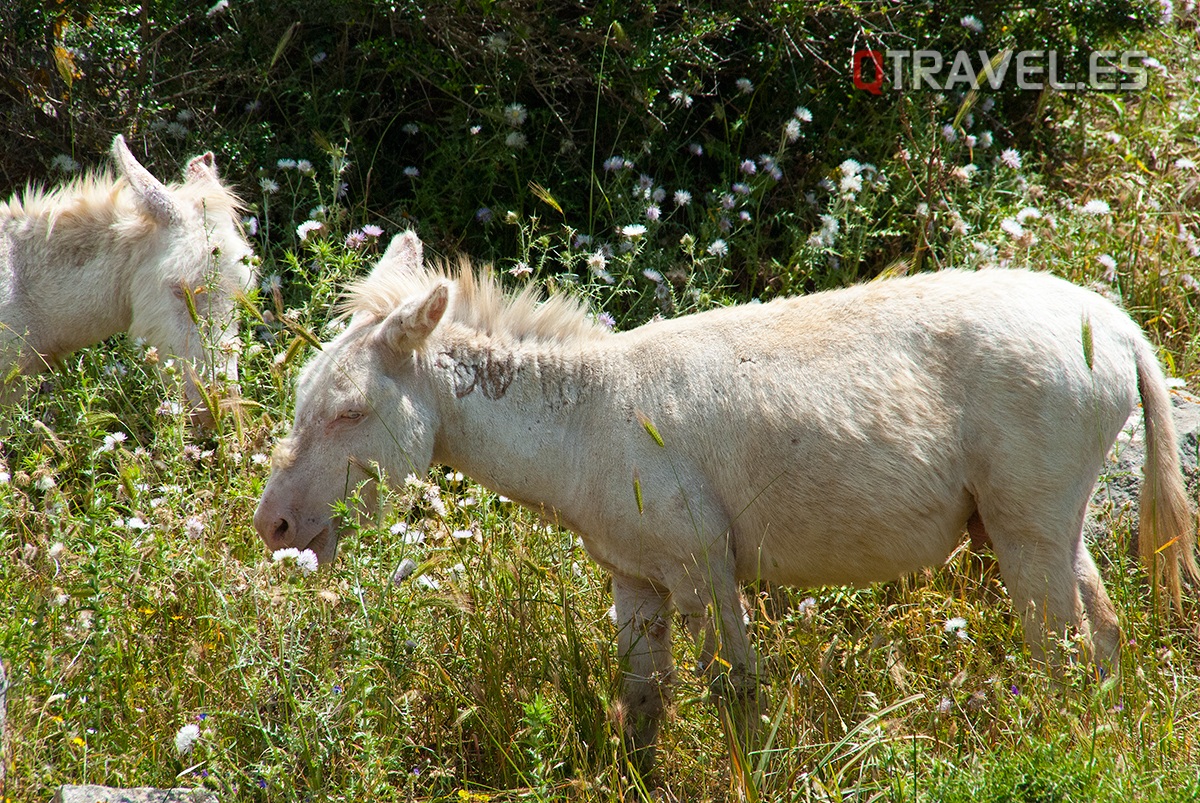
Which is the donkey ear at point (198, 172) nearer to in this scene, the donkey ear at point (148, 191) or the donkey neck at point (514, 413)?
the donkey ear at point (148, 191)

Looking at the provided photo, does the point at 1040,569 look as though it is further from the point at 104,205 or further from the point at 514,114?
the point at 104,205

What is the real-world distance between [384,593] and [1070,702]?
1.92 meters

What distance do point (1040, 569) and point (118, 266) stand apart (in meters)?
4.06

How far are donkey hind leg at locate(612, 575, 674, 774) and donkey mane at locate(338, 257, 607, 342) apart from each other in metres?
0.86

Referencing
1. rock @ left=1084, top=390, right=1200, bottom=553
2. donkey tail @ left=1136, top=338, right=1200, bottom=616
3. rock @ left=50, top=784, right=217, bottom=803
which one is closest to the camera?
rock @ left=50, top=784, right=217, bottom=803

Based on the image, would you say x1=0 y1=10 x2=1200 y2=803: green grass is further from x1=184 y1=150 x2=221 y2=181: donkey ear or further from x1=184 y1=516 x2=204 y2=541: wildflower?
x1=184 y1=150 x2=221 y2=181: donkey ear

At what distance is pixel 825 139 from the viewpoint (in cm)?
606

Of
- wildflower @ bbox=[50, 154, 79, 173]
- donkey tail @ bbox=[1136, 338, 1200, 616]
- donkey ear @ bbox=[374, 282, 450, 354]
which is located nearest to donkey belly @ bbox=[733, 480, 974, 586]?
donkey tail @ bbox=[1136, 338, 1200, 616]

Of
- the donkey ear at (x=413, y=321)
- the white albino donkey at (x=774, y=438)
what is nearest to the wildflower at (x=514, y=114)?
the white albino donkey at (x=774, y=438)

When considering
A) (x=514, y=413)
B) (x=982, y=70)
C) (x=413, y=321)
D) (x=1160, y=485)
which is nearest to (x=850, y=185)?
(x=982, y=70)

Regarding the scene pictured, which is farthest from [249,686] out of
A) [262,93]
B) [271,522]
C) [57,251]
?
[262,93]

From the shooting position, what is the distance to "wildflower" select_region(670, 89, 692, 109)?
18.3 ft

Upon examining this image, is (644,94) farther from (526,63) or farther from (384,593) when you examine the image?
(384,593)

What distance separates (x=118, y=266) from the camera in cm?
474
